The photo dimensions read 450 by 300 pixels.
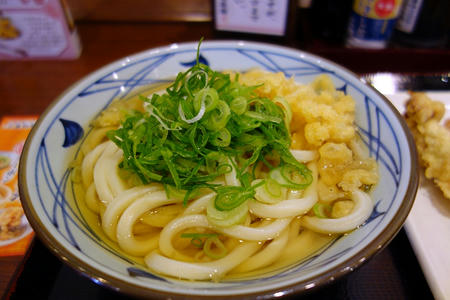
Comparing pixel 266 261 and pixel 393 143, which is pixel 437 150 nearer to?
pixel 393 143

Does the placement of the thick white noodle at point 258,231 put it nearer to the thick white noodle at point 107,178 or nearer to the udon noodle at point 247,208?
the udon noodle at point 247,208

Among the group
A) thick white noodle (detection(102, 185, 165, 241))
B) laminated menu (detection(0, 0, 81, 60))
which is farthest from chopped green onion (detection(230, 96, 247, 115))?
laminated menu (detection(0, 0, 81, 60))

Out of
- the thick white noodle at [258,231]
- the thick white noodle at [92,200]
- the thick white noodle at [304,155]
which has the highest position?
the thick white noodle at [304,155]

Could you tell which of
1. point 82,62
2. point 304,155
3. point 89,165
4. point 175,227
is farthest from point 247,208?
point 82,62

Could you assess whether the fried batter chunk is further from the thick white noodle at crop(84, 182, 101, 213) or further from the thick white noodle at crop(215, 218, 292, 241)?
the thick white noodle at crop(84, 182, 101, 213)

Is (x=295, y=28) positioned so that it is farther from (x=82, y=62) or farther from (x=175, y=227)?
(x=175, y=227)

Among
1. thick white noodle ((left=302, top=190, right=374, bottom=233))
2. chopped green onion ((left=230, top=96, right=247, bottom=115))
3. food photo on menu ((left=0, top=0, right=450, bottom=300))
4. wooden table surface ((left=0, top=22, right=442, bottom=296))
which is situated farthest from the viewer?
wooden table surface ((left=0, top=22, right=442, bottom=296))

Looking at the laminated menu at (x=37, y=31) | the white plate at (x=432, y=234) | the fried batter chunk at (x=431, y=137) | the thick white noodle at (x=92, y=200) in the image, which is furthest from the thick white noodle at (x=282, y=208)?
the laminated menu at (x=37, y=31)
